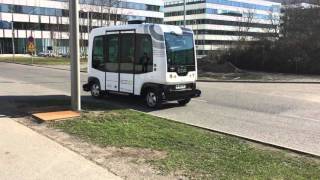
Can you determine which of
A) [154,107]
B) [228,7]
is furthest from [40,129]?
[228,7]

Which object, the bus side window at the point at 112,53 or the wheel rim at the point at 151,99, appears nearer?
the wheel rim at the point at 151,99

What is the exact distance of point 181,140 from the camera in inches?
360

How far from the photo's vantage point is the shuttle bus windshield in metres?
14.7

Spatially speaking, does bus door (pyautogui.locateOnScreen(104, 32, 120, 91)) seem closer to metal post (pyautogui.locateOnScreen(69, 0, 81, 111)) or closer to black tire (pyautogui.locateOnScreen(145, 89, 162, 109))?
black tire (pyautogui.locateOnScreen(145, 89, 162, 109))

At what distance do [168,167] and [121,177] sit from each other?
838mm

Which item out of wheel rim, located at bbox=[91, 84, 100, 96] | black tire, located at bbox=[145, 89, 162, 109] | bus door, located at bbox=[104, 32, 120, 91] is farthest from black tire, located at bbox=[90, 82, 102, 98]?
black tire, located at bbox=[145, 89, 162, 109]

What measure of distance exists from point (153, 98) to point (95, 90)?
3147mm

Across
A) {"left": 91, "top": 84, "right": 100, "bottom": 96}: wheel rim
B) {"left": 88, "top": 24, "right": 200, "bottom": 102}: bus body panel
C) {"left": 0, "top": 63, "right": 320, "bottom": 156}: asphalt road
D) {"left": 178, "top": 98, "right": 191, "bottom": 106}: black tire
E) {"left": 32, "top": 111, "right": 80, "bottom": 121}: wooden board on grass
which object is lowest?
{"left": 0, "top": 63, "right": 320, "bottom": 156}: asphalt road

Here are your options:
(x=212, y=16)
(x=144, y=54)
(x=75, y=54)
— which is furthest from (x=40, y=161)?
(x=212, y=16)

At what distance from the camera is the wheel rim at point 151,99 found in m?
15.0

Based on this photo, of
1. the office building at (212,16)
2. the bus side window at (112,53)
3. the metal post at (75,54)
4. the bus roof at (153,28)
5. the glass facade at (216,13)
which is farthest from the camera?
the glass facade at (216,13)

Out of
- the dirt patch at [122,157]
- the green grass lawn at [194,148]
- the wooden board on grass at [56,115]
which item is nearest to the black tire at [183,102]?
the green grass lawn at [194,148]

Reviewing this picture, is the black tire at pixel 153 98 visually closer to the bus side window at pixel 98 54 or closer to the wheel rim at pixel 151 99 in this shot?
the wheel rim at pixel 151 99

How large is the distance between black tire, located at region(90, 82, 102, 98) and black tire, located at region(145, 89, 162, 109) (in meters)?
2.41
